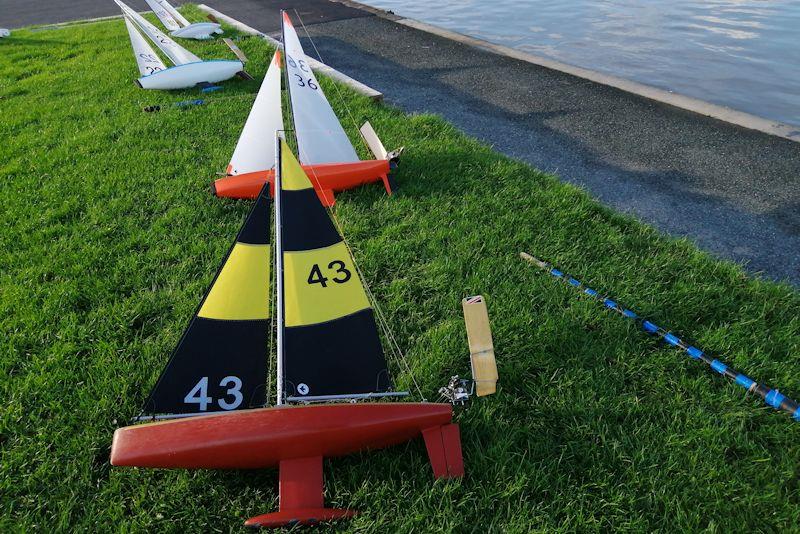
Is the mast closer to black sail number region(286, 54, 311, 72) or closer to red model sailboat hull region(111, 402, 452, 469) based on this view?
red model sailboat hull region(111, 402, 452, 469)

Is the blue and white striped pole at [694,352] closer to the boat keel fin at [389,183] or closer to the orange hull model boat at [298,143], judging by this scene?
the boat keel fin at [389,183]

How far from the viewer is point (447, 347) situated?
4.12m

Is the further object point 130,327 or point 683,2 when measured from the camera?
point 683,2

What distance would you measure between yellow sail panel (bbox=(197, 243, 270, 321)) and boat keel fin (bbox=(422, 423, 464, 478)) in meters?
1.35

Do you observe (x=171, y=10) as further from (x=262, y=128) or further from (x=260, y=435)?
(x=260, y=435)

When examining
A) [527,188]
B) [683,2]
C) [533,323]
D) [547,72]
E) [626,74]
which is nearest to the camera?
[533,323]

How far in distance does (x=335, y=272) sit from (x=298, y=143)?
295 cm

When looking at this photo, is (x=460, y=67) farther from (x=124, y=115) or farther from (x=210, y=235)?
(x=210, y=235)

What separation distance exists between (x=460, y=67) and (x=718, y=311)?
7919 millimetres

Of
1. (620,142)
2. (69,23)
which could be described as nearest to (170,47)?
(620,142)

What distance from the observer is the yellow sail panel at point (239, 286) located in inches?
135

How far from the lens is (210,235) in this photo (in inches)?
219

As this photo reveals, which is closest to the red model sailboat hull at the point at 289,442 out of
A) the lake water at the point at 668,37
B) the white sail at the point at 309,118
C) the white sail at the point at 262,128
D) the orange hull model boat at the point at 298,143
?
the orange hull model boat at the point at 298,143

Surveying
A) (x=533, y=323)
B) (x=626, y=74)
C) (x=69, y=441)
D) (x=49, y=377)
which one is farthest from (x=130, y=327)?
(x=626, y=74)
